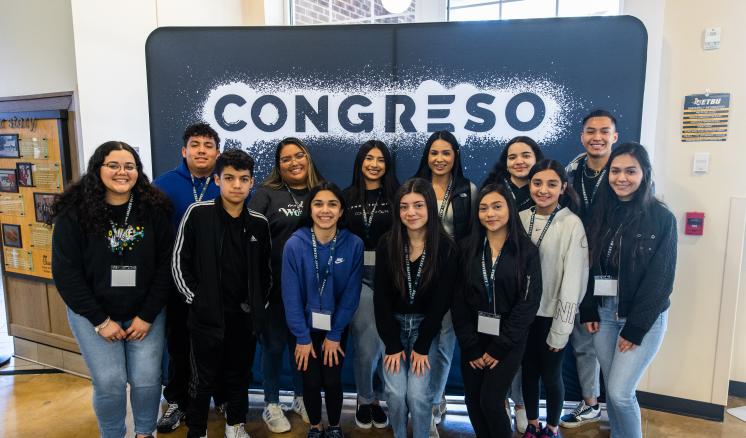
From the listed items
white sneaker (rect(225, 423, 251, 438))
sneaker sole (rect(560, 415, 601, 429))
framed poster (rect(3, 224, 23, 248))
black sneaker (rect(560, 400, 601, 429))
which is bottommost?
sneaker sole (rect(560, 415, 601, 429))

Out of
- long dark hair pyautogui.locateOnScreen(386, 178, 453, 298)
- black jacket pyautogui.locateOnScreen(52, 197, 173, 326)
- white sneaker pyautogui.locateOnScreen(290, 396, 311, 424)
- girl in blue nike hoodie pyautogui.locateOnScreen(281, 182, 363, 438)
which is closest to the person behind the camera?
black jacket pyautogui.locateOnScreen(52, 197, 173, 326)

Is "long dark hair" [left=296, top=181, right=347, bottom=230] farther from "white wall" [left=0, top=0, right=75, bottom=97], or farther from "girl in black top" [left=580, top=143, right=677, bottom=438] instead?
"white wall" [left=0, top=0, right=75, bottom=97]

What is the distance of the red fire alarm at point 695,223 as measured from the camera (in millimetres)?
2650

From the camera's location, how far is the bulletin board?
3234 mm

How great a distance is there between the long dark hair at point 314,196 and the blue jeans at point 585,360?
1.29 meters

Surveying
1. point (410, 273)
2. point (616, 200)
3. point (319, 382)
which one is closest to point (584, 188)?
point (616, 200)

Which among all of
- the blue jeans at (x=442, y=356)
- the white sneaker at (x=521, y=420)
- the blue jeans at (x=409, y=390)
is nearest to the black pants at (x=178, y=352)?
the blue jeans at (x=409, y=390)

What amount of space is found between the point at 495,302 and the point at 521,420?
888 millimetres

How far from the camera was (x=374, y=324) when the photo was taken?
7.85 ft

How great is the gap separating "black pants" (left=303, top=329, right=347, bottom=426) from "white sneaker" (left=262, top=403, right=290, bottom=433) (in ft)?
1.06

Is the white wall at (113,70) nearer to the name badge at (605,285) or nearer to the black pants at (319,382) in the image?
the black pants at (319,382)

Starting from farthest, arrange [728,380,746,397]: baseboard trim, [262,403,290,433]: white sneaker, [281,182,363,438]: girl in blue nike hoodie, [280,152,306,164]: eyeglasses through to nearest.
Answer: [728,380,746,397]: baseboard trim < [262,403,290,433]: white sneaker < [280,152,306,164]: eyeglasses < [281,182,363,438]: girl in blue nike hoodie

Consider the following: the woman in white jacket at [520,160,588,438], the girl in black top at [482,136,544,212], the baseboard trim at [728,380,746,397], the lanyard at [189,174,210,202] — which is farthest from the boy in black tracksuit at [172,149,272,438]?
the baseboard trim at [728,380,746,397]

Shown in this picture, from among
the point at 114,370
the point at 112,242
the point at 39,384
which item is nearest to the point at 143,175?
the point at 112,242
